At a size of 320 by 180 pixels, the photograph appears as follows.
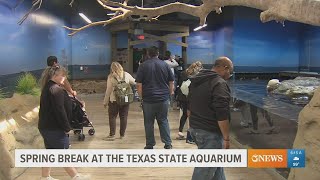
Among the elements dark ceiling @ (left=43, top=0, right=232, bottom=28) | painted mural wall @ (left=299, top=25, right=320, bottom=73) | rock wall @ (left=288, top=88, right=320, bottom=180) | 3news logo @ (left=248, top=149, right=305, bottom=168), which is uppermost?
dark ceiling @ (left=43, top=0, right=232, bottom=28)

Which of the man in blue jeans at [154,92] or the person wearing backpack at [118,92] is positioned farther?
the person wearing backpack at [118,92]

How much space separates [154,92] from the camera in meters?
5.95

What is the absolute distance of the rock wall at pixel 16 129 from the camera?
15.9 ft

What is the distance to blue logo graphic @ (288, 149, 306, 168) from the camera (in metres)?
4.04

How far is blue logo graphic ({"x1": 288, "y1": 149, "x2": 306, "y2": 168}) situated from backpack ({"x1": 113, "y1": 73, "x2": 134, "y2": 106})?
3.66m

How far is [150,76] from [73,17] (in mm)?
15272

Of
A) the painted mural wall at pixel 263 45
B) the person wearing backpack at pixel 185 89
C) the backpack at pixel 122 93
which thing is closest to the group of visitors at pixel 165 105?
the person wearing backpack at pixel 185 89

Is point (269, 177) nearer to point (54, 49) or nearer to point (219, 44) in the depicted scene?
point (54, 49)

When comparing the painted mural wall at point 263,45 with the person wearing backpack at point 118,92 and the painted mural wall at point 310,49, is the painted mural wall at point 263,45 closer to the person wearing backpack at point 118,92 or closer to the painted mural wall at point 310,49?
the painted mural wall at point 310,49

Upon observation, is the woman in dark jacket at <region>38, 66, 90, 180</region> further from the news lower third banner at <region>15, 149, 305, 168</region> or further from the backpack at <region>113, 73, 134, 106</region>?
the backpack at <region>113, 73, 134, 106</region>

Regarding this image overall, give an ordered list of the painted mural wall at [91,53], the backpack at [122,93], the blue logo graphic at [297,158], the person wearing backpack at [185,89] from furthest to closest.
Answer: the painted mural wall at [91,53]
the backpack at [122,93]
the person wearing backpack at [185,89]
the blue logo graphic at [297,158]

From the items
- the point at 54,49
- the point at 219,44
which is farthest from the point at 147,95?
the point at 219,44

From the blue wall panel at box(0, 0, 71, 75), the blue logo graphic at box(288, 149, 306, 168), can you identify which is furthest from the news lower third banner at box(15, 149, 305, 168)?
the blue wall panel at box(0, 0, 71, 75)

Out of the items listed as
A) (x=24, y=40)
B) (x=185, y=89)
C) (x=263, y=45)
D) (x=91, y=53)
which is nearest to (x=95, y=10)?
(x=91, y=53)
